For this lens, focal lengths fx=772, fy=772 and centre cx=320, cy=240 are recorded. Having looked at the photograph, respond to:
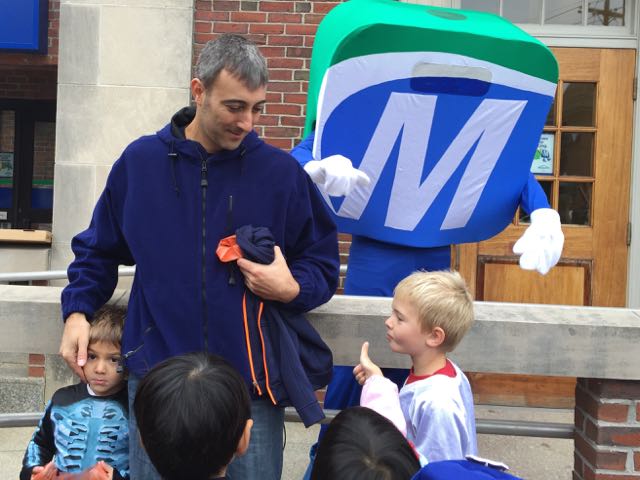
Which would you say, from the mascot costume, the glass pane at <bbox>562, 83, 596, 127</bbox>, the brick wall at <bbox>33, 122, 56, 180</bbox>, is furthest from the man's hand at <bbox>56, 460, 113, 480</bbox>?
the brick wall at <bbox>33, 122, 56, 180</bbox>

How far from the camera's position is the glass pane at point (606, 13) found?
5.07 meters

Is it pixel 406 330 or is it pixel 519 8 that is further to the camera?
pixel 519 8

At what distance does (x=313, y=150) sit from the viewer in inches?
116

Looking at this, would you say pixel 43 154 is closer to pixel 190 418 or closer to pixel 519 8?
pixel 519 8

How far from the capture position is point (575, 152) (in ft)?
16.5

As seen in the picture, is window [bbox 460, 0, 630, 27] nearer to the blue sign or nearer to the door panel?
the door panel

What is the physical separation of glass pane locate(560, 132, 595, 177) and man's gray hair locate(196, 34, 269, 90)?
11.7 ft

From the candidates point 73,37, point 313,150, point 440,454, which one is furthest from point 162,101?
point 440,454

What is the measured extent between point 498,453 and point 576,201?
5.89ft

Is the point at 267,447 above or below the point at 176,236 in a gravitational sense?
below

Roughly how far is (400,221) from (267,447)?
4.21 ft

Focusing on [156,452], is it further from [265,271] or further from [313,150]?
[313,150]

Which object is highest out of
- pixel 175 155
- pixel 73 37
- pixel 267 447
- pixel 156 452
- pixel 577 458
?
pixel 73 37

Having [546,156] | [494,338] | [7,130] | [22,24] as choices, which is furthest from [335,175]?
[7,130]
